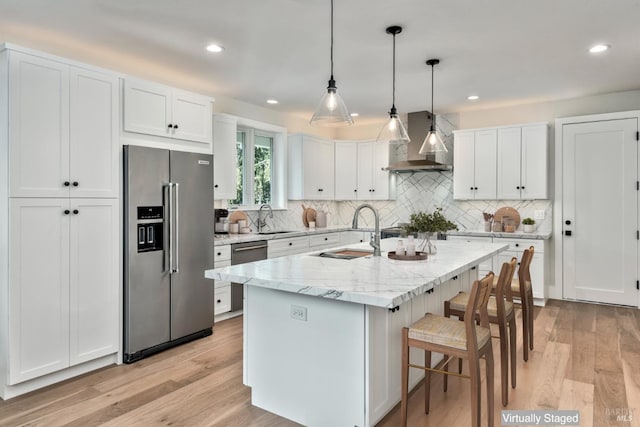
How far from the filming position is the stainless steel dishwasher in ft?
14.1

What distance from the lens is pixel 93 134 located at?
3.04 metres

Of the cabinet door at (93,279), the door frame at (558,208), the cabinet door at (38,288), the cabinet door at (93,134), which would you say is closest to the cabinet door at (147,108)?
the cabinet door at (93,134)

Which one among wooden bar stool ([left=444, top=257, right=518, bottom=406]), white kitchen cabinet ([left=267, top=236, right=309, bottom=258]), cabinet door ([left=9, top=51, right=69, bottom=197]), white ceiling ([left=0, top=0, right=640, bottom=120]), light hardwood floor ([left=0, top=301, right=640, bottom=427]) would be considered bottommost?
light hardwood floor ([left=0, top=301, right=640, bottom=427])

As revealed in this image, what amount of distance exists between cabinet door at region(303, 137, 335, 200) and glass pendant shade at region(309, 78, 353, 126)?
323cm

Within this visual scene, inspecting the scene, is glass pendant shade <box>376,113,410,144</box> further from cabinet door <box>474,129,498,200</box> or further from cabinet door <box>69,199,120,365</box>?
cabinet door <box>474,129,498,200</box>

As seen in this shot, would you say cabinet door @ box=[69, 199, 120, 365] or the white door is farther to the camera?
the white door

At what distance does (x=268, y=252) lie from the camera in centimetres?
473

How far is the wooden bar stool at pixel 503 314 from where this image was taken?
8.27 feet

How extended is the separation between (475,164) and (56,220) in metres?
4.80

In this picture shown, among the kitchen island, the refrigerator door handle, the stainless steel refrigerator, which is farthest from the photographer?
the refrigerator door handle

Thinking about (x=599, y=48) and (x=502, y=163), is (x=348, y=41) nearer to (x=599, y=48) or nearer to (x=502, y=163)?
(x=599, y=48)

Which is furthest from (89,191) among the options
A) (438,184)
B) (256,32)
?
(438,184)

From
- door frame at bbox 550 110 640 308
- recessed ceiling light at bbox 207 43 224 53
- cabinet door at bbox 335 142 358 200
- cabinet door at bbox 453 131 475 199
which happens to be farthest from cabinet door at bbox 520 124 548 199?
recessed ceiling light at bbox 207 43 224 53

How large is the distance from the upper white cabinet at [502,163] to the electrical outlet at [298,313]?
4000 mm
